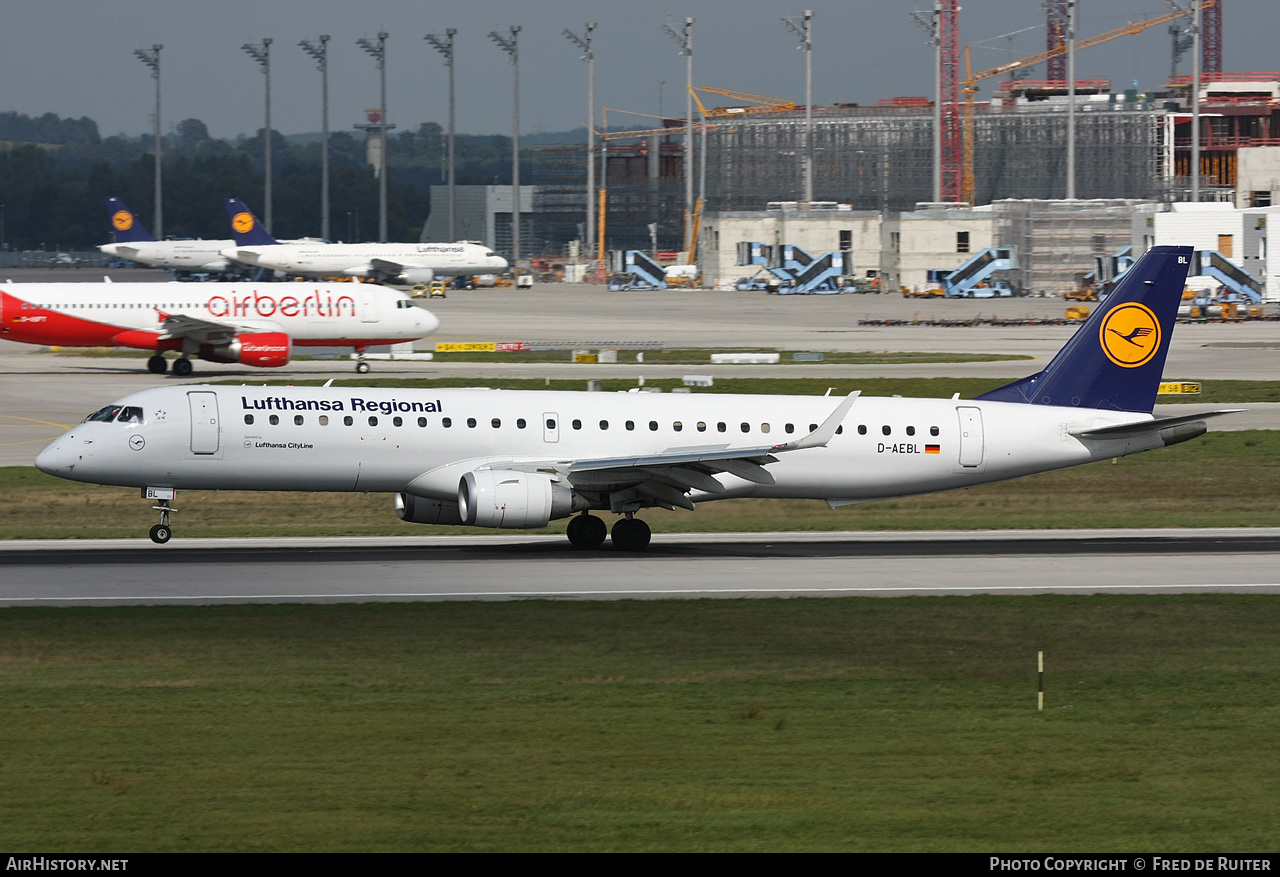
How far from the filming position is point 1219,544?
39188 mm

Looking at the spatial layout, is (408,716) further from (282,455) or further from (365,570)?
(282,455)

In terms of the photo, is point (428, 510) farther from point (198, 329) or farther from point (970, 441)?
point (198, 329)

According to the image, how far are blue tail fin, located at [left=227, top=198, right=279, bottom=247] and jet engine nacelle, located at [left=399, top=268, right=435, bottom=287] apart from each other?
17.1 m

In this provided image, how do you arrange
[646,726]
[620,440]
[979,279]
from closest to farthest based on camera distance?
[646,726], [620,440], [979,279]

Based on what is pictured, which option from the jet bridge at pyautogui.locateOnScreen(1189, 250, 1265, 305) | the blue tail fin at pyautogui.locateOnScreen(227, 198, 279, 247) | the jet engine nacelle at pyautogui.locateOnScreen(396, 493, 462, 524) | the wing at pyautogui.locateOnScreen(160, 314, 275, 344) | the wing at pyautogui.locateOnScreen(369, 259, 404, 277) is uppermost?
the blue tail fin at pyautogui.locateOnScreen(227, 198, 279, 247)

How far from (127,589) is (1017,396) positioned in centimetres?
2257

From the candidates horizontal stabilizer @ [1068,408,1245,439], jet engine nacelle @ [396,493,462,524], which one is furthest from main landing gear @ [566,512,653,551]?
horizontal stabilizer @ [1068,408,1245,439]

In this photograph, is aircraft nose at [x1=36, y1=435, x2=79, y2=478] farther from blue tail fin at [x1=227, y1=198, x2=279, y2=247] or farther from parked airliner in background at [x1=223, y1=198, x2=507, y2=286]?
blue tail fin at [x1=227, y1=198, x2=279, y2=247]

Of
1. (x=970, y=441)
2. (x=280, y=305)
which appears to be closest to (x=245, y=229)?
(x=280, y=305)

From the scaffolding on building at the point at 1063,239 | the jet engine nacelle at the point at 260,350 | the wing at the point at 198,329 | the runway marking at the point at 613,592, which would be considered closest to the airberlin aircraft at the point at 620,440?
the runway marking at the point at 613,592

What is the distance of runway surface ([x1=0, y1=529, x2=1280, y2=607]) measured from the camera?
3152 cm

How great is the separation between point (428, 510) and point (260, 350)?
45.4m

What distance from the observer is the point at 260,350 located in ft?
262

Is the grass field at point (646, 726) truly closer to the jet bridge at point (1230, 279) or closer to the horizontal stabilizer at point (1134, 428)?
the horizontal stabilizer at point (1134, 428)
